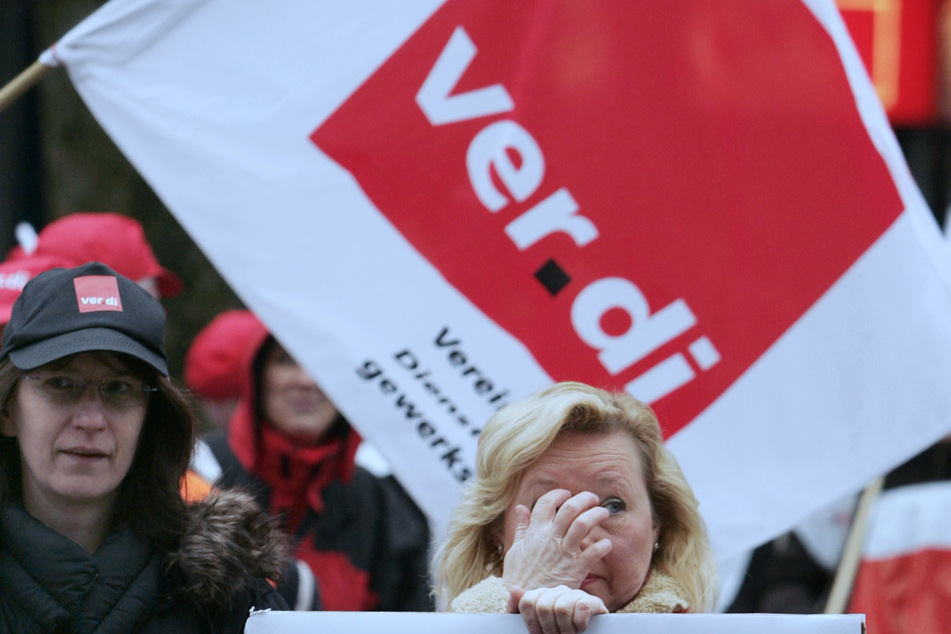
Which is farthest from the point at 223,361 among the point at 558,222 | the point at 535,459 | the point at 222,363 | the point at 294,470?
the point at 535,459

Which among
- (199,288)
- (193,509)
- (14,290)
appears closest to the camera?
(193,509)

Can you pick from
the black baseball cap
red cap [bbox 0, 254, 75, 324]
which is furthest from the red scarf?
the black baseball cap

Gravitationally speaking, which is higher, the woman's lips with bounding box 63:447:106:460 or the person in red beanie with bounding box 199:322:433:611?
the woman's lips with bounding box 63:447:106:460

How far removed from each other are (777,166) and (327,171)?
107 cm

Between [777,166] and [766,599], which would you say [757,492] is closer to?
[777,166]

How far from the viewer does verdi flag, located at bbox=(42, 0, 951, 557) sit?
10.3 feet

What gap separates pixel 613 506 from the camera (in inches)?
92.6

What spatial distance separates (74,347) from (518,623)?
0.93m

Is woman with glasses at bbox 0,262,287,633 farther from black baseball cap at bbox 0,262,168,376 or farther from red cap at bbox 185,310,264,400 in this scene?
red cap at bbox 185,310,264,400

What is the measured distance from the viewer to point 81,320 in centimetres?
241

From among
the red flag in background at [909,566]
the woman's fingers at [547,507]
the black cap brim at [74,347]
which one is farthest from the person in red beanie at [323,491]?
the woman's fingers at [547,507]

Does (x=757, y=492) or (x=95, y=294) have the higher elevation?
(x=95, y=294)

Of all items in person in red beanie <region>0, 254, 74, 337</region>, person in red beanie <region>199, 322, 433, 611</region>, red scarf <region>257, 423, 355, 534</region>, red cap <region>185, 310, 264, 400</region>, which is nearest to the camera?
person in red beanie <region>0, 254, 74, 337</region>

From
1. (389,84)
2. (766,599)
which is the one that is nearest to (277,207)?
A: (389,84)
